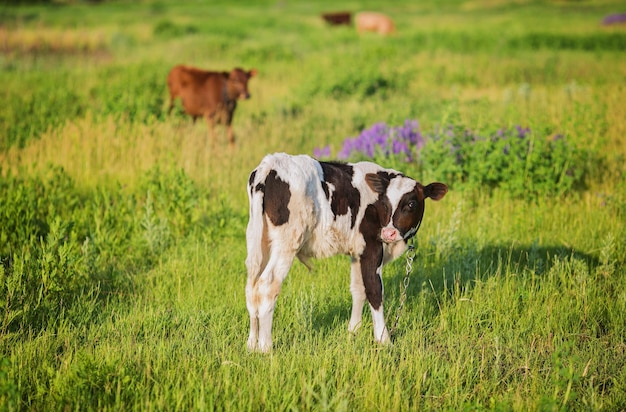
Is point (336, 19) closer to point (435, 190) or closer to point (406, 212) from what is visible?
point (435, 190)

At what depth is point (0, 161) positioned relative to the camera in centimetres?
988

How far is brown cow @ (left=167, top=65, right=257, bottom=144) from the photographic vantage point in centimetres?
1264

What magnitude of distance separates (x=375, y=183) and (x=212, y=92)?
8.38m

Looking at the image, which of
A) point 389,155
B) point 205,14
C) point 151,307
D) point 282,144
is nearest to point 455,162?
point 389,155

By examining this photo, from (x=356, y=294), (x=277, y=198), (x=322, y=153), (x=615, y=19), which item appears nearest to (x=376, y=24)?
(x=615, y=19)

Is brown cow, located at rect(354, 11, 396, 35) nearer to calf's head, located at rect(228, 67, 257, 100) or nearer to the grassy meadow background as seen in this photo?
the grassy meadow background

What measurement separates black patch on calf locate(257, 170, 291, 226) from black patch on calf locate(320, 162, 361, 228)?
332 millimetres

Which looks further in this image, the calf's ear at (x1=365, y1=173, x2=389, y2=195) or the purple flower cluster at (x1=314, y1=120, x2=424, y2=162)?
the purple flower cluster at (x1=314, y1=120, x2=424, y2=162)

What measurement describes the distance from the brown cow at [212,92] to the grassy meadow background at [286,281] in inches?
16.0

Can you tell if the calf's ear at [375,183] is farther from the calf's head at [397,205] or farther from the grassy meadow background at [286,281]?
the grassy meadow background at [286,281]

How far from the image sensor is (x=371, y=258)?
4.98 metres

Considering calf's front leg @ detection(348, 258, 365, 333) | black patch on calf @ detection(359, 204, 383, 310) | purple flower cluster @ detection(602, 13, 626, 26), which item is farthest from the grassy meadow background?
purple flower cluster @ detection(602, 13, 626, 26)

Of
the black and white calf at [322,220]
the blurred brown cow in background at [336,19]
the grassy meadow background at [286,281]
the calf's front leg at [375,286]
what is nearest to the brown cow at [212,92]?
the grassy meadow background at [286,281]

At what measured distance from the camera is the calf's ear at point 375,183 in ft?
16.2
